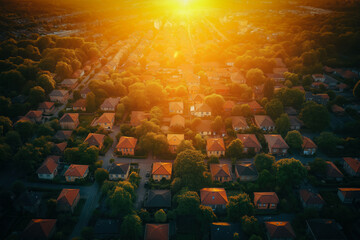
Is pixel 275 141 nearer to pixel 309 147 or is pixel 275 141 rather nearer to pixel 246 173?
pixel 309 147

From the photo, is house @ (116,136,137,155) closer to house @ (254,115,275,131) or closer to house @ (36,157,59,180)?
house @ (36,157,59,180)

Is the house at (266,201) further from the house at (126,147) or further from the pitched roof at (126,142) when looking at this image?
the pitched roof at (126,142)

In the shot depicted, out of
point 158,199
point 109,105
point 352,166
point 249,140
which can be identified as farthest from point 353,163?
point 109,105

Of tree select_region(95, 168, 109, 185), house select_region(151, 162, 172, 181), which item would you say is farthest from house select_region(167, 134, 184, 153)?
tree select_region(95, 168, 109, 185)

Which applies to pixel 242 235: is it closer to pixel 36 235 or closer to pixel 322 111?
pixel 36 235

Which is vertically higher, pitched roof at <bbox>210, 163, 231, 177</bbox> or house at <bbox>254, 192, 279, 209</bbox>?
pitched roof at <bbox>210, 163, 231, 177</bbox>

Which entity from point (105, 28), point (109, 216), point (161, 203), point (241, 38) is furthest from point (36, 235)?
point (105, 28)
